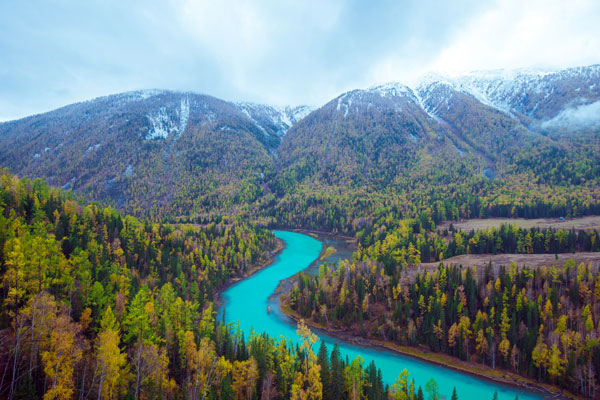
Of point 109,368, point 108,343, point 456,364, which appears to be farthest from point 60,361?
point 456,364

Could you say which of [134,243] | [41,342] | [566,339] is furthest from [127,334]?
[566,339]

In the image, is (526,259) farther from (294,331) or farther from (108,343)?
(108,343)

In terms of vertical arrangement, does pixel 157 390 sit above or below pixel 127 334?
below

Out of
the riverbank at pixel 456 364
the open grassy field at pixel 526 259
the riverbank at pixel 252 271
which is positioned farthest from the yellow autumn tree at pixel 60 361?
the open grassy field at pixel 526 259

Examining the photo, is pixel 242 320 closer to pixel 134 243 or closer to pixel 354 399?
pixel 134 243

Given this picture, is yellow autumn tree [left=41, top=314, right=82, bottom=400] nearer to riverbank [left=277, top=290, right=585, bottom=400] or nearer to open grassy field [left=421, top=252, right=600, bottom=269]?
riverbank [left=277, top=290, right=585, bottom=400]
